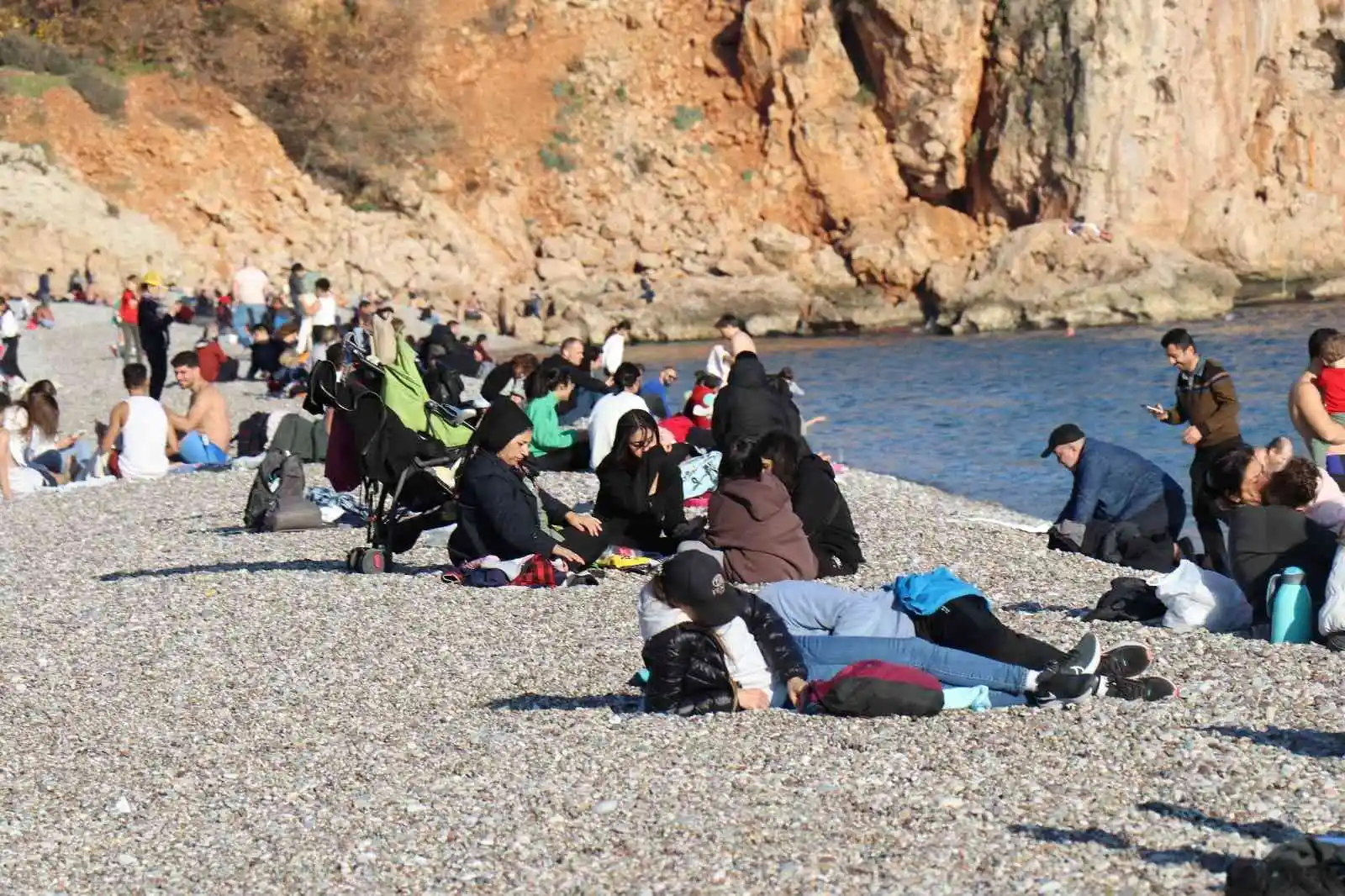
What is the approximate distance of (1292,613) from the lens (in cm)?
756

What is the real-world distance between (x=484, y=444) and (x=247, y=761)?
3180 millimetres

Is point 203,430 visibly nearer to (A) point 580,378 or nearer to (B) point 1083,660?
(A) point 580,378

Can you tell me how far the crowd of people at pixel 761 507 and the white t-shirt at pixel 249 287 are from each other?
13.1 meters

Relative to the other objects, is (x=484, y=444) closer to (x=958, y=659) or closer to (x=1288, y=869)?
(x=958, y=659)

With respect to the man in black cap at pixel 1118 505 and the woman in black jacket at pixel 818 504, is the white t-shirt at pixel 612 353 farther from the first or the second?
the woman in black jacket at pixel 818 504

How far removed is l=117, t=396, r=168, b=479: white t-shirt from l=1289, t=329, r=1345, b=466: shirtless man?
400 inches

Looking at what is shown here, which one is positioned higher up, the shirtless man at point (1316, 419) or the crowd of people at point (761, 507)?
the shirtless man at point (1316, 419)

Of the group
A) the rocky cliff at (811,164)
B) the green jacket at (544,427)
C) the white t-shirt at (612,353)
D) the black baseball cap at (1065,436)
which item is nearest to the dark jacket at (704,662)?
the black baseball cap at (1065,436)

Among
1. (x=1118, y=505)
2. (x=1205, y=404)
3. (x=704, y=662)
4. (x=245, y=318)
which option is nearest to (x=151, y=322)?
(x=245, y=318)

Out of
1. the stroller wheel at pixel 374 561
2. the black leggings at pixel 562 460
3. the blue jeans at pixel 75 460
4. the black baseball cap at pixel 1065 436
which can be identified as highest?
the black baseball cap at pixel 1065 436

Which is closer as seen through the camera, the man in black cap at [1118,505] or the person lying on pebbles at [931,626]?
the person lying on pebbles at [931,626]

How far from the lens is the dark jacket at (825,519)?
33.1ft

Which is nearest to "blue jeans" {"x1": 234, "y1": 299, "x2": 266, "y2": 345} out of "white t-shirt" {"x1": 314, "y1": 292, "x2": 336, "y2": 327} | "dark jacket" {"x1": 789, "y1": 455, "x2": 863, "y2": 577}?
"white t-shirt" {"x1": 314, "y1": 292, "x2": 336, "y2": 327}

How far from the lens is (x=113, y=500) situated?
14.9 m
